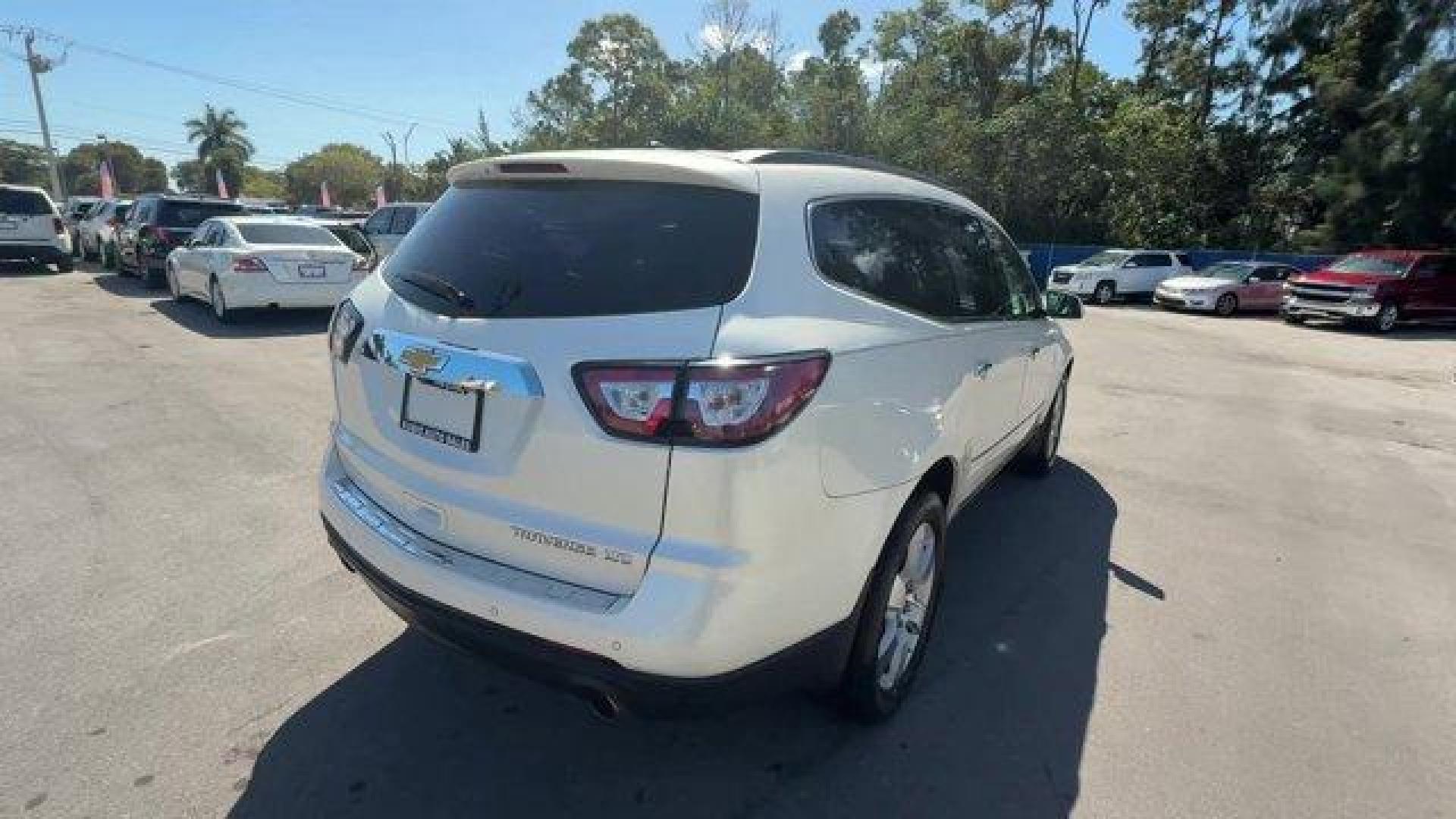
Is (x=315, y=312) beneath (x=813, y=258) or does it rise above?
beneath

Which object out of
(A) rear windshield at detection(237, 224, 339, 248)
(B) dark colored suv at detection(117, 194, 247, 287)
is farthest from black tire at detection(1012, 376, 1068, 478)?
(B) dark colored suv at detection(117, 194, 247, 287)

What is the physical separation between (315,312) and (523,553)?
12008 mm

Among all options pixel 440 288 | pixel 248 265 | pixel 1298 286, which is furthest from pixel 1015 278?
pixel 1298 286

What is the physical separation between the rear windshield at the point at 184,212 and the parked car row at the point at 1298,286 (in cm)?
1858

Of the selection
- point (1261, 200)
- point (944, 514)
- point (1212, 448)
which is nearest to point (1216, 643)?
point (944, 514)

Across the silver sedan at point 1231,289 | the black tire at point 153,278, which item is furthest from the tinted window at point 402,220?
the silver sedan at point 1231,289

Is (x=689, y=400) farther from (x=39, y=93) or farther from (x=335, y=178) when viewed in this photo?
(x=335, y=178)

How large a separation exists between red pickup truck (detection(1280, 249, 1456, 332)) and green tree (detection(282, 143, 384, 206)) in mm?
94566

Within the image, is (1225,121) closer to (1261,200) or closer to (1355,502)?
(1261,200)

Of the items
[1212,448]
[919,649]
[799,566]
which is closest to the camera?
[799,566]

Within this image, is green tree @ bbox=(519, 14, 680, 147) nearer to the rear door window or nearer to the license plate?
the rear door window

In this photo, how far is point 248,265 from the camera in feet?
35.2

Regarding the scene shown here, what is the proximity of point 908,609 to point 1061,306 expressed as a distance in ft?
10.2

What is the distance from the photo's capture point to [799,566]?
2.22m
